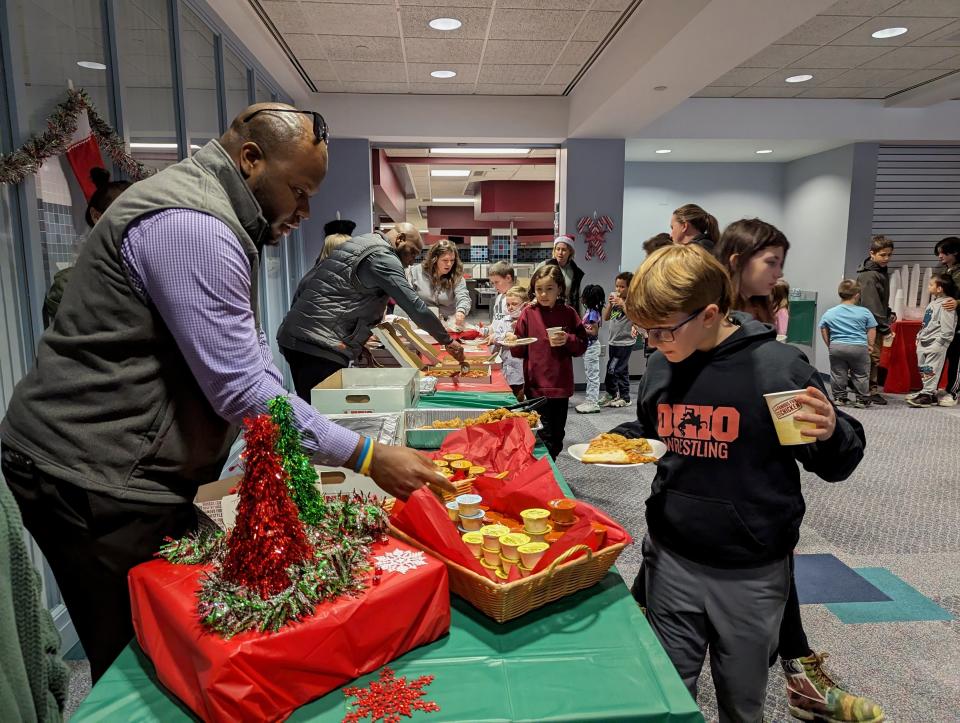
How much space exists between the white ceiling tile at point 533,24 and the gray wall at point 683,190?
435cm

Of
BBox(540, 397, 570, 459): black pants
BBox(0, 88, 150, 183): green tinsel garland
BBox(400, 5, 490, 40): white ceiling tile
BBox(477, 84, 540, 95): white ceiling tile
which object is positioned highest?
BBox(477, 84, 540, 95): white ceiling tile

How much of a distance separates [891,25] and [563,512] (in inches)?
222

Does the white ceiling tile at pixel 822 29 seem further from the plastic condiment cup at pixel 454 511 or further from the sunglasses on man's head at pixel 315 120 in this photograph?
the plastic condiment cup at pixel 454 511

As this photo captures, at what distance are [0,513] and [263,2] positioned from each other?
15.1 ft

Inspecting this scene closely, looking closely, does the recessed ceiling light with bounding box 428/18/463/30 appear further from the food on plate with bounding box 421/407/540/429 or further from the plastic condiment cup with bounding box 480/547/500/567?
the plastic condiment cup with bounding box 480/547/500/567

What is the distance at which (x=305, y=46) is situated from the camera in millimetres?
5164

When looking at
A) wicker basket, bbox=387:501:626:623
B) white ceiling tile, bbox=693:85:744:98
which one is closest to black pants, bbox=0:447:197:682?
wicker basket, bbox=387:501:626:623

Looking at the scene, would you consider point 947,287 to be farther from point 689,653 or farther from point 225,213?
point 225,213

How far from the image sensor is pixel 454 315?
565 cm

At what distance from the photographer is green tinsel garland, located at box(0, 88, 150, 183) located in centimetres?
209

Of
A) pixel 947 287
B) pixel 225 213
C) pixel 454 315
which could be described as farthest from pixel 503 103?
pixel 225 213

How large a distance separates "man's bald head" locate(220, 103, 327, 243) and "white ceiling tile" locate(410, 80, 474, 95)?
214 inches

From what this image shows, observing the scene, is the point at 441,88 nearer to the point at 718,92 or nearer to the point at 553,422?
the point at 718,92

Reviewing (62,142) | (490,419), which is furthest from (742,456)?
(62,142)
